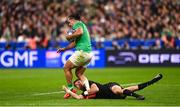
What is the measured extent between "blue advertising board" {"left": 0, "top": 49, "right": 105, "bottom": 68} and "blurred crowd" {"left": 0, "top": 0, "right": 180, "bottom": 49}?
516 millimetres

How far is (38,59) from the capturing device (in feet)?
116

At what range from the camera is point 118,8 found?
36.9 metres

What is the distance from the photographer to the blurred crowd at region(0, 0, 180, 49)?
1384 inches

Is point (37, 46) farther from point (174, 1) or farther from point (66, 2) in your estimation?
point (174, 1)

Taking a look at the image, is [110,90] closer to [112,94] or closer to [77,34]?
[112,94]

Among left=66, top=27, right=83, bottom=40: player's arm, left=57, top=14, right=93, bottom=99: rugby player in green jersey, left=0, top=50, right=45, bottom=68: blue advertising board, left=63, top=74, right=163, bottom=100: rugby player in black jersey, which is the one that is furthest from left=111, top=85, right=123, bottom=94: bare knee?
left=0, top=50, right=45, bottom=68: blue advertising board

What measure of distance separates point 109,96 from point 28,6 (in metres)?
21.8

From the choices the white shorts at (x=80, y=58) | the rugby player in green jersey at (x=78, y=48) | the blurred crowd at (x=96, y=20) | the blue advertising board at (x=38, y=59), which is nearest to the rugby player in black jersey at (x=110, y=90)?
the rugby player in green jersey at (x=78, y=48)

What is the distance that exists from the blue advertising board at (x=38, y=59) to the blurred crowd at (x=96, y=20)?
1.69ft

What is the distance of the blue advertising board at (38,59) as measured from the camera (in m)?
34.6

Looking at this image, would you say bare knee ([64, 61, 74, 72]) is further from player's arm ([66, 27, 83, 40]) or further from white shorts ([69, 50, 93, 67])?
player's arm ([66, 27, 83, 40])

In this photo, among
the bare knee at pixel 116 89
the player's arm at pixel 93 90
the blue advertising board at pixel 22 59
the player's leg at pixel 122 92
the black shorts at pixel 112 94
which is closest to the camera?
the player's leg at pixel 122 92

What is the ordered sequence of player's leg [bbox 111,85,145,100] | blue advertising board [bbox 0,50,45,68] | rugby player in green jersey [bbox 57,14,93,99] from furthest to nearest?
blue advertising board [bbox 0,50,45,68], rugby player in green jersey [bbox 57,14,93,99], player's leg [bbox 111,85,145,100]

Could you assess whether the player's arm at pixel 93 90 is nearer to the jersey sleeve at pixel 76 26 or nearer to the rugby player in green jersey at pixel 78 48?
the rugby player in green jersey at pixel 78 48
